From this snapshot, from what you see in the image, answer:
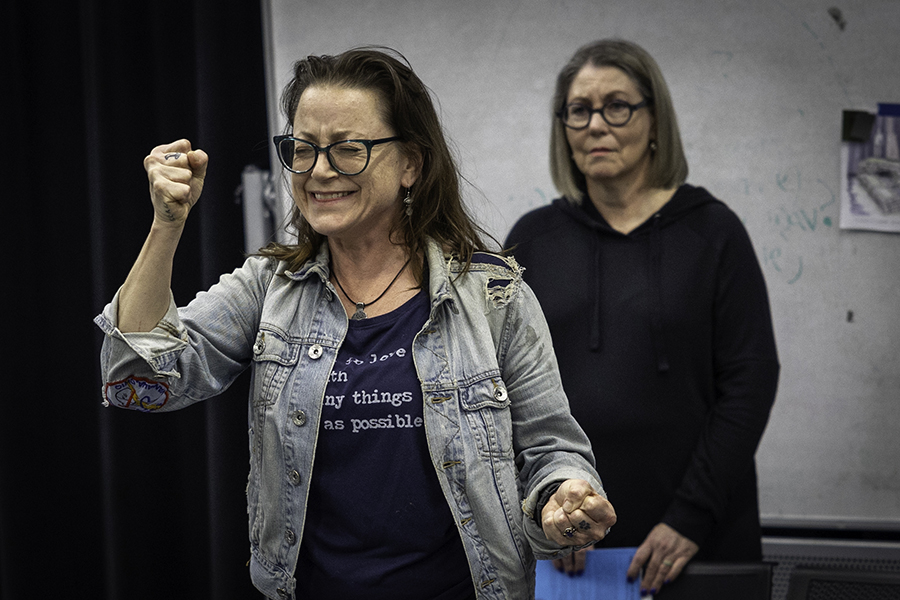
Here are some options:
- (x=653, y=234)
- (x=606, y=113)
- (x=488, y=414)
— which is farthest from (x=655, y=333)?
(x=488, y=414)

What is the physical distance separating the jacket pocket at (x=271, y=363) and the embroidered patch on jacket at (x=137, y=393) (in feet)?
0.43

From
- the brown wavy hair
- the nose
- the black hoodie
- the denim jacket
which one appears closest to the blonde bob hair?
the black hoodie

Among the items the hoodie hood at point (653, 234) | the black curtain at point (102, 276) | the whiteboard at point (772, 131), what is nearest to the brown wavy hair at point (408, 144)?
the hoodie hood at point (653, 234)

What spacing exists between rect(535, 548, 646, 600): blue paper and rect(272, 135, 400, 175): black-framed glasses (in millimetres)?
967

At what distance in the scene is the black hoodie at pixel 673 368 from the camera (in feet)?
5.33

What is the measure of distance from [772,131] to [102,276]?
5.94 feet

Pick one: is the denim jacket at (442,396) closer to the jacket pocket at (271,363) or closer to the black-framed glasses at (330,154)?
the jacket pocket at (271,363)

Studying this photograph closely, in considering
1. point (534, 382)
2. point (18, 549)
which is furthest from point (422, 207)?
point (18, 549)

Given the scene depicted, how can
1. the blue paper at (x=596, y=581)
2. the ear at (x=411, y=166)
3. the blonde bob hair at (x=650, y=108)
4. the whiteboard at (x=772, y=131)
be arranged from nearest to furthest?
A: the ear at (x=411, y=166)
the blue paper at (x=596, y=581)
the blonde bob hair at (x=650, y=108)
the whiteboard at (x=772, y=131)

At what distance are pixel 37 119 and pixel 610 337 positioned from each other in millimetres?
1664

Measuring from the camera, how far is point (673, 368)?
1.63 meters

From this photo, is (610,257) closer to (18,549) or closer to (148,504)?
(148,504)

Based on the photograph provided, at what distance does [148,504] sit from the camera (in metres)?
2.24

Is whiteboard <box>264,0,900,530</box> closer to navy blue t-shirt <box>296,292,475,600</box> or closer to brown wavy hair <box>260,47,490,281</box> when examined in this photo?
brown wavy hair <box>260,47,490,281</box>
